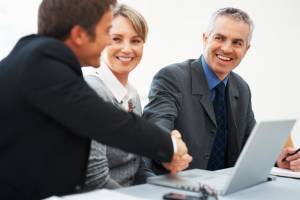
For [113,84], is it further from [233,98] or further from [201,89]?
[233,98]

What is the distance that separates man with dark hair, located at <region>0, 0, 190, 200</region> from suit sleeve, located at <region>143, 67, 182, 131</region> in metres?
0.61

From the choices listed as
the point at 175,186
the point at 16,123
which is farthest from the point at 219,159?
the point at 16,123

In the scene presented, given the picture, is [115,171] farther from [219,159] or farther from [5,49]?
[5,49]

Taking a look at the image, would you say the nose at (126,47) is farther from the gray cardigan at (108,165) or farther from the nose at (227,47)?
the nose at (227,47)

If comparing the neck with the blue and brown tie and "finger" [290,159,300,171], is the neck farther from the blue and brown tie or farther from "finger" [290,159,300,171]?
"finger" [290,159,300,171]

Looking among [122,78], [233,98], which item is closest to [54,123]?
[122,78]

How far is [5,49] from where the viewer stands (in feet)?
8.38

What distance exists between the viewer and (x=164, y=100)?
188 centimetres

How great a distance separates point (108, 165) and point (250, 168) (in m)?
0.51

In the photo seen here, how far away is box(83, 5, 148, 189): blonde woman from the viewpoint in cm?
142

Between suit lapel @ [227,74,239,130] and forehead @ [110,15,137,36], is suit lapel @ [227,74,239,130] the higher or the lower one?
the lower one

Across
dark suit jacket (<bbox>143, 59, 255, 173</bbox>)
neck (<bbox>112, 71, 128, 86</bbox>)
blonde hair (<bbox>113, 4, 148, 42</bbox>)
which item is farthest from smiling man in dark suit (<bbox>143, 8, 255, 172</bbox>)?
blonde hair (<bbox>113, 4, 148, 42</bbox>)

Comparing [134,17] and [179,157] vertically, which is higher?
[134,17]

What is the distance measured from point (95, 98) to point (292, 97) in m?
2.50
